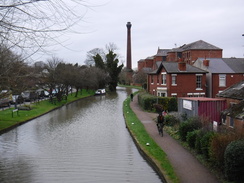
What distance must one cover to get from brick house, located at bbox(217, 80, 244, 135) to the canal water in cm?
560

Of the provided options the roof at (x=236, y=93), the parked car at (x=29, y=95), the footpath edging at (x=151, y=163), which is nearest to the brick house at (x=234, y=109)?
the roof at (x=236, y=93)

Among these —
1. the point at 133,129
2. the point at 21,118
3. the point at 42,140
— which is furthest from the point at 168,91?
the point at 42,140

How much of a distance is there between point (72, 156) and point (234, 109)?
32.7ft

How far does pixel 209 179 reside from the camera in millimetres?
10477

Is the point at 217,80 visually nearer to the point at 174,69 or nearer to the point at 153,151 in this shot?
the point at 174,69

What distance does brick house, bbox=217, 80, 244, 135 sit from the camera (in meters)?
16.1

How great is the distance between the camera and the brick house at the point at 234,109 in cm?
1608

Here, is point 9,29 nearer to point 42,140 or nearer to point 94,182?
point 94,182

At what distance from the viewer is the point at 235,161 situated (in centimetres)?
953

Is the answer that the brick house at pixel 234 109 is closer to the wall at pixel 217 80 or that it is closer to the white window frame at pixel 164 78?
the wall at pixel 217 80

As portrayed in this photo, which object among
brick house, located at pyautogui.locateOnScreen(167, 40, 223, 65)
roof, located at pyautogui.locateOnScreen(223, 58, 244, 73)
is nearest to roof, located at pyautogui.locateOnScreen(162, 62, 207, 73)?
roof, located at pyautogui.locateOnScreen(223, 58, 244, 73)

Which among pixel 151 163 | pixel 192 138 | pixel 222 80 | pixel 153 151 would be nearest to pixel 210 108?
pixel 192 138

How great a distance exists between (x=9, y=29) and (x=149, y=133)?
50.6 ft

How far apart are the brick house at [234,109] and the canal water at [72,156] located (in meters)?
5.60
